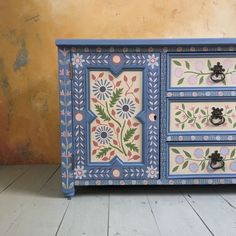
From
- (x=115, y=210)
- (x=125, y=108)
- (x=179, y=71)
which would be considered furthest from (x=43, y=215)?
(x=179, y=71)

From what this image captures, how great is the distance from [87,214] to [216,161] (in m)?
0.57

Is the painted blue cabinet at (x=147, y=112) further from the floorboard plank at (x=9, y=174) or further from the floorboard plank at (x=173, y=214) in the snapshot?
the floorboard plank at (x=9, y=174)

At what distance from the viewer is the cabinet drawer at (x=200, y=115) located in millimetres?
1300

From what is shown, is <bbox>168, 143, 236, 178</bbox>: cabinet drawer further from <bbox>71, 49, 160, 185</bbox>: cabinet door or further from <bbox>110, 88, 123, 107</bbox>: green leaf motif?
<bbox>110, 88, 123, 107</bbox>: green leaf motif

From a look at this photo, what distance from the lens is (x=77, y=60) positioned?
127cm

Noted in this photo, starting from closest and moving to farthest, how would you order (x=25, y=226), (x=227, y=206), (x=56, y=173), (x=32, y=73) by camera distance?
(x=25, y=226), (x=227, y=206), (x=56, y=173), (x=32, y=73)

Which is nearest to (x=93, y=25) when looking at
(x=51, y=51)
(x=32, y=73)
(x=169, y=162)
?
Answer: (x=51, y=51)

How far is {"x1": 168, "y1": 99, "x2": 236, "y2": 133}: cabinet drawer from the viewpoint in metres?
1.30

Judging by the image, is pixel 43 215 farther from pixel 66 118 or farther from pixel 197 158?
pixel 197 158

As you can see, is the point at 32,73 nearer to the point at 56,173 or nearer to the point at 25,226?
the point at 56,173

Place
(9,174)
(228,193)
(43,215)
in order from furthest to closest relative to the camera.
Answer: (9,174)
(228,193)
(43,215)

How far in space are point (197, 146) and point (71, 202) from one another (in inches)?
22.3

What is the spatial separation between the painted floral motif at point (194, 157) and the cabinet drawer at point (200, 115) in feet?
0.25

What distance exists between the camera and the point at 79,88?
1.28 meters
